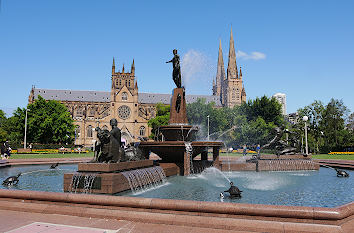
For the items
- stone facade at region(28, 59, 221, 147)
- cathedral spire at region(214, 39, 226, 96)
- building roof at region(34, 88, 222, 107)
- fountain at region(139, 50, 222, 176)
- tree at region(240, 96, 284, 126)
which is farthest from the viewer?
cathedral spire at region(214, 39, 226, 96)

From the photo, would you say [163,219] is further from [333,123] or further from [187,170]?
[333,123]

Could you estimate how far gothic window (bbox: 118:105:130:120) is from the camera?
86750 millimetres

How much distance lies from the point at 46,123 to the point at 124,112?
3537 cm

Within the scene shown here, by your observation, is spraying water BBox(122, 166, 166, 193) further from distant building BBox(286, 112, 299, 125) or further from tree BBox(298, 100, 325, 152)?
tree BBox(298, 100, 325, 152)

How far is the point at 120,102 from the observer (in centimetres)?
8694

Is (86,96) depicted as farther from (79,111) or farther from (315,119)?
(315,119)

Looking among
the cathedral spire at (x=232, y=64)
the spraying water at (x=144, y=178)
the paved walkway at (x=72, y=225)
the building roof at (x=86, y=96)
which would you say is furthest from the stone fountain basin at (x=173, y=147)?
the cathedral spire at (x=232, y=64)

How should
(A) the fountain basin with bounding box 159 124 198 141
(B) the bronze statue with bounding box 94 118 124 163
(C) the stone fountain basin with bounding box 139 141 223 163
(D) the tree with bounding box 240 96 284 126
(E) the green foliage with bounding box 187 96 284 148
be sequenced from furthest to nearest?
(D) the tree with bounding box 240 96 284 126, (E) the green foliage with bounding box 187 96 284 148, (A) the fountain basin with bounding box 159 124 198 141, (C) the stone fountain basin with bounding box 139 141 223 163, (B) the bronze statue with bounding box 94 118 124 163

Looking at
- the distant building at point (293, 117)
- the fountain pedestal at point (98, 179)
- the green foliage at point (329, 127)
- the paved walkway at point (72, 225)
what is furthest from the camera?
the green foliage at point (329, 127)

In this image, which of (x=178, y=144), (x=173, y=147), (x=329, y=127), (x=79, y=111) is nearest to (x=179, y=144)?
(x=178, y=144)

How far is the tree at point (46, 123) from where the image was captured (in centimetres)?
5347

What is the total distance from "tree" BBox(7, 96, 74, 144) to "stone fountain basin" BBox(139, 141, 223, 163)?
153 feet

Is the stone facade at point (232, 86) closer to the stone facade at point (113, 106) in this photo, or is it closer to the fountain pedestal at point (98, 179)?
the stone facade at point (113, 106)

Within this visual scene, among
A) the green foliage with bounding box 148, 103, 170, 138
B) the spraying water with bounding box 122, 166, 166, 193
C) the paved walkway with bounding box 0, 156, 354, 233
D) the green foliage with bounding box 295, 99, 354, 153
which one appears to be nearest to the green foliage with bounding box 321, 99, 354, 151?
the green foliage with bounding box 295, 99, 354, 153
